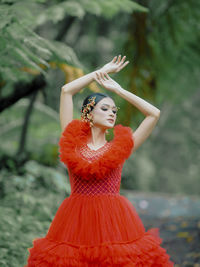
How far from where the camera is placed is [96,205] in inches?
124

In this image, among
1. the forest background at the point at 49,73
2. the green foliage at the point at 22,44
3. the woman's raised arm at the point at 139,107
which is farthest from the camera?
the forest background at the point at 49,73

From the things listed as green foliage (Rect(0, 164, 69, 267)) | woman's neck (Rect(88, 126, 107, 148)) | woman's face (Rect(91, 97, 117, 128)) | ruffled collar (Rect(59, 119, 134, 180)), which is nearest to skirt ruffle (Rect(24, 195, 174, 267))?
ruffled collar (Rect(59, 119, 134, 180))

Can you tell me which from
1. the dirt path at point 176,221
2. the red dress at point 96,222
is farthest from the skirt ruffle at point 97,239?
the dirt path at point 176,221

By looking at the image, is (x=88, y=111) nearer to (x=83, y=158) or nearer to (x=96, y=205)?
(x=83, y=158)

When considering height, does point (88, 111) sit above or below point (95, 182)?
above

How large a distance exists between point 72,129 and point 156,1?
15.2 feet

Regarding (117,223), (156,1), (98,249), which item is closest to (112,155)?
(117,223)

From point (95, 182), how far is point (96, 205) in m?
0.18

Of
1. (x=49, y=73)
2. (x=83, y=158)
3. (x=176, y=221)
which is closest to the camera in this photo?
(x=83, y=158)

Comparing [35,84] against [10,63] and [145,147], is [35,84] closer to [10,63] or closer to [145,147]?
[10,63]

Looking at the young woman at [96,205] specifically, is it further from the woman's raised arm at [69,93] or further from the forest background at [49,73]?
the forest background at [49,73]

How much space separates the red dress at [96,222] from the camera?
293 centimetres

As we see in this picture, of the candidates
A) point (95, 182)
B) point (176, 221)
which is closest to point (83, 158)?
point (95, 182)

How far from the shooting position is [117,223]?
3088mm
